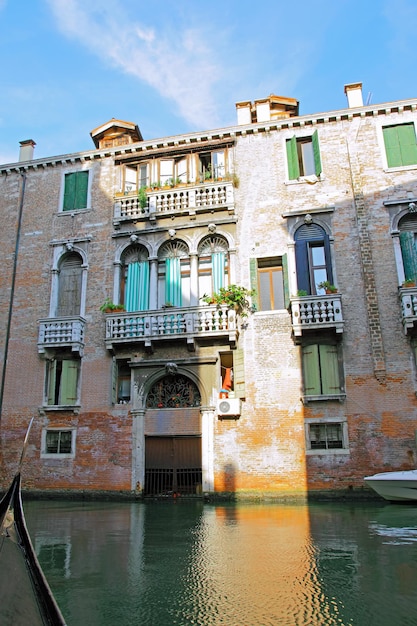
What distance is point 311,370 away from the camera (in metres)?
13.6

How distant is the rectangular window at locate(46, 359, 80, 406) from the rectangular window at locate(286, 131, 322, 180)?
885 centimetres

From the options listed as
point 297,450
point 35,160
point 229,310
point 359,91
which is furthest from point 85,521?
point 359,91

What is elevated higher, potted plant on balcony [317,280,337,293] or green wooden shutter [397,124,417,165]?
green wooden shutter [397,124,417,165]

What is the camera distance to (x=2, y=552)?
5.61m

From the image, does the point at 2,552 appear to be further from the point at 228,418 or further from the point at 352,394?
the point at 352,394

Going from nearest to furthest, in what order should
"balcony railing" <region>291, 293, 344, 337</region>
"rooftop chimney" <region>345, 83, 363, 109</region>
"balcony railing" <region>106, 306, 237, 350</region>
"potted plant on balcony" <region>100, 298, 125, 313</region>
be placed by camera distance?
"balcony railing" <region>291, 293, 344, 337</region> → "balcony railing" <region>106, 306, 237, 350</region> → "potted plant on balcony" <region>100, 298, 125, 313</region> → "rooftop chimney" <region>345, 83, 363, 109</region>

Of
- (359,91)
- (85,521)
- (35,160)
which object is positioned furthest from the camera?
(35,160)

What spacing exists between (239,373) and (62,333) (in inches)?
215

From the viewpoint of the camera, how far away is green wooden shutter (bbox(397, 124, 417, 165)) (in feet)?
48.2

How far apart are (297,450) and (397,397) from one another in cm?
290

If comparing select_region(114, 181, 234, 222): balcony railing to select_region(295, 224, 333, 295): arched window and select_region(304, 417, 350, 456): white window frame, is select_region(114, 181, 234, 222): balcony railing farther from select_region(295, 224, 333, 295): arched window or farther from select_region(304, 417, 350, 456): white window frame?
select_region(304, 417, 350, 456): white window frame

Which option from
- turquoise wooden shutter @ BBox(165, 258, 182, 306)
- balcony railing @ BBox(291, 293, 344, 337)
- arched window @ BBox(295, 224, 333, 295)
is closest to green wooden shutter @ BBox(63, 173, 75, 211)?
turquoise wooden shutter @ BBox(165, 258, 182, 306)

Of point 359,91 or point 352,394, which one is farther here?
point 359,91

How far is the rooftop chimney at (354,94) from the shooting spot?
624 inches
